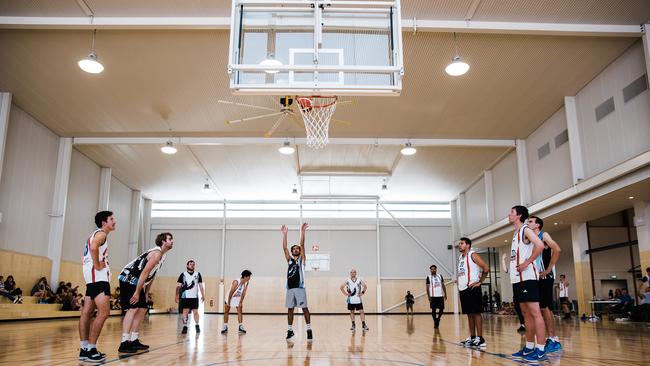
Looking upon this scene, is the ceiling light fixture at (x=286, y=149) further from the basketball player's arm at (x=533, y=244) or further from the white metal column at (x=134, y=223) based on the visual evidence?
the white metal column at (x=134, y=223)

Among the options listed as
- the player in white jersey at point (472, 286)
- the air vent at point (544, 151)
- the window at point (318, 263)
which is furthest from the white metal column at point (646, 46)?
the window at point (318, 263)

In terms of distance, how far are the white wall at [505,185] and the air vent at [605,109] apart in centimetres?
526

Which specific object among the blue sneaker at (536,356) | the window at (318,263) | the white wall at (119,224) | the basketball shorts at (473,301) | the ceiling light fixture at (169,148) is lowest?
the blue sneaker at (536,356)

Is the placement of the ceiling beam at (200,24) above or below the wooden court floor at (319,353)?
above

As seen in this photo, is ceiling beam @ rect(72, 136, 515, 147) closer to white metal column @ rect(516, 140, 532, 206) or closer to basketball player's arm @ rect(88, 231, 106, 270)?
white metal column @ rect(516, 140, 532, 206)

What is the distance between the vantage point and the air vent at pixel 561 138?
1362 centimetres

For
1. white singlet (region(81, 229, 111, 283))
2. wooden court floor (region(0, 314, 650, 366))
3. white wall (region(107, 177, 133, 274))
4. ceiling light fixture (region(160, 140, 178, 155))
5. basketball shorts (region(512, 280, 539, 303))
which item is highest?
ceiling light fixture (region(160, 140, 178, 155))

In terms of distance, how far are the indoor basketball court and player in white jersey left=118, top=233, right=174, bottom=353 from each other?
1.0 inches

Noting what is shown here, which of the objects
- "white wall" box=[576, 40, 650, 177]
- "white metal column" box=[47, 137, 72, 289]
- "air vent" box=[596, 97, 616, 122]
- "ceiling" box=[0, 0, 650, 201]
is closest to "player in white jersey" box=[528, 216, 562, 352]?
"ceiling" box=[0, 0, 650, 201]

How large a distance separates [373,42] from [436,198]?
63.6 ft

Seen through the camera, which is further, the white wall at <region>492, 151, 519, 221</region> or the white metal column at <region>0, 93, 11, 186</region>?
the white wall at <region>492, 151, 519, 221</region>

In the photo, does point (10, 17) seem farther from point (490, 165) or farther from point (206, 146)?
point (490, 165)

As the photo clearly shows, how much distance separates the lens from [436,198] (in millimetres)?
25234

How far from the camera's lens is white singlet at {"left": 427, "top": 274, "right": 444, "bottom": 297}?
11820 mm
